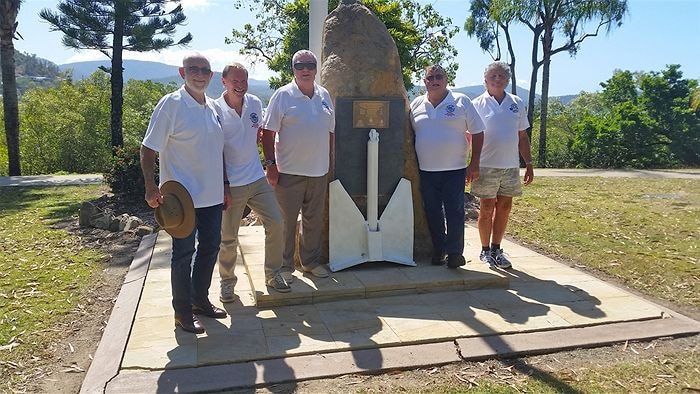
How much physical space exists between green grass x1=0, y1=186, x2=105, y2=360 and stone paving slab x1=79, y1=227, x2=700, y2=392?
68 cm

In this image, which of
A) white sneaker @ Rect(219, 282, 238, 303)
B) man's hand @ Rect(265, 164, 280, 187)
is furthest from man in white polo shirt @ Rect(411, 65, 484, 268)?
white sneaker @ Rect(219, 282, 238, 303)

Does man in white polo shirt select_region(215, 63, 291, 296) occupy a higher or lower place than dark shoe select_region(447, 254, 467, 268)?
higher

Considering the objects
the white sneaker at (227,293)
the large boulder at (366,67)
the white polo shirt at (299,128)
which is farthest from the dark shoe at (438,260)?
the white sneaker at (227,293)

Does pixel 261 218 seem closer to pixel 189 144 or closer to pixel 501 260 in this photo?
pixel 189 144

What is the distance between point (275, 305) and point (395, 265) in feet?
4.11

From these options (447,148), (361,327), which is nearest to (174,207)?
(361,327)

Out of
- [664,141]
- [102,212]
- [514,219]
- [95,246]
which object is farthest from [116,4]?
[664,141]

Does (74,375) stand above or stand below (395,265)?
below

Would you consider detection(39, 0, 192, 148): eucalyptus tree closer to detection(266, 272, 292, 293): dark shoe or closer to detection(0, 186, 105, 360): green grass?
detection(0, 186, 105, 360): green grass

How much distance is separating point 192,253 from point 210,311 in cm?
53

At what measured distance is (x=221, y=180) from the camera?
143 inches

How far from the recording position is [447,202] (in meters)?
4.79

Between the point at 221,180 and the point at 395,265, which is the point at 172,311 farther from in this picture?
the point at 395,265

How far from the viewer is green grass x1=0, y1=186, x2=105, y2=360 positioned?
12.9 feet
